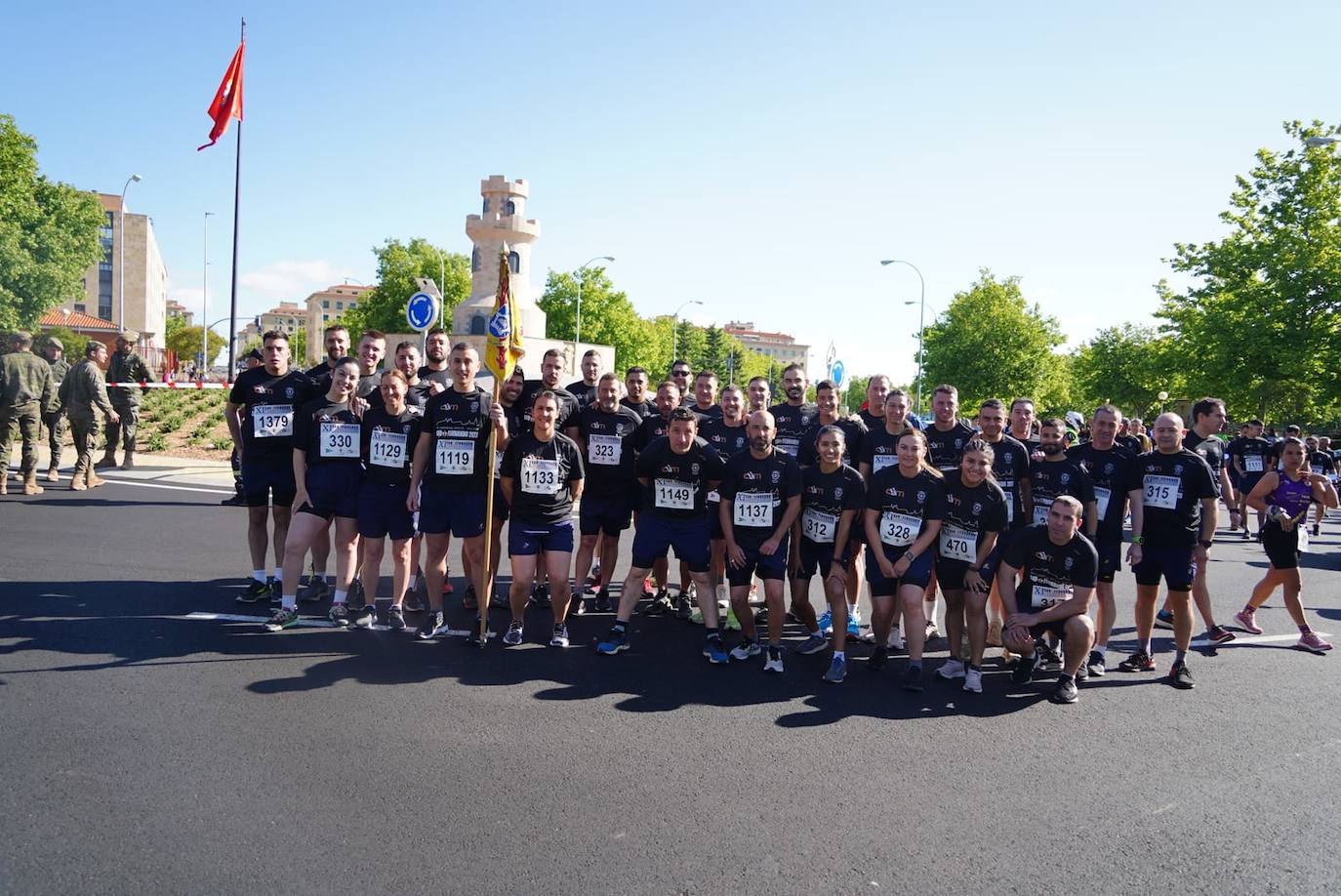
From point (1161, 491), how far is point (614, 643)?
4.44 metres

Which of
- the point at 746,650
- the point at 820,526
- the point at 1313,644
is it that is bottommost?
the point at 1313,644

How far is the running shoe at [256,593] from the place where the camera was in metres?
7.43

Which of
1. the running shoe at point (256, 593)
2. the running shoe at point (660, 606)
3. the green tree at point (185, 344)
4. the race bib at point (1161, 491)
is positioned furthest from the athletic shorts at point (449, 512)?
the green tree at point (185, 344)

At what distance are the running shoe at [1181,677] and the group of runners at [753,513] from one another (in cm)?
2

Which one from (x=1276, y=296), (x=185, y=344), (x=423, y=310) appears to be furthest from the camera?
(x=185, y=344)

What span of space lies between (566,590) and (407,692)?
5.05ft

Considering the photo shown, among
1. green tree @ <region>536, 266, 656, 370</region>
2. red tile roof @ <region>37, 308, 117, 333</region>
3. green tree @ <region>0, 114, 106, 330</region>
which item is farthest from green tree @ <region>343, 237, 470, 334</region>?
green tree @ <region>0, 114, 106, 330</region>

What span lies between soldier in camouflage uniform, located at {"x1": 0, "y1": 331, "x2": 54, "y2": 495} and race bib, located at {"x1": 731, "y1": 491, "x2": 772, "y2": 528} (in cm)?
1111

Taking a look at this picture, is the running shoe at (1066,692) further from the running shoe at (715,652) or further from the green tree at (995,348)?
the green tree at (995,348)

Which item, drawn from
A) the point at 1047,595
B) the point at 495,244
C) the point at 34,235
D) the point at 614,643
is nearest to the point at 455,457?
the point at 614,643

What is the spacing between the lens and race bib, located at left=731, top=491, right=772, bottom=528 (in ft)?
21.4

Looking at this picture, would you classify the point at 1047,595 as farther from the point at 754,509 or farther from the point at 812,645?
the point at 754,509

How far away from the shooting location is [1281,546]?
308 inches

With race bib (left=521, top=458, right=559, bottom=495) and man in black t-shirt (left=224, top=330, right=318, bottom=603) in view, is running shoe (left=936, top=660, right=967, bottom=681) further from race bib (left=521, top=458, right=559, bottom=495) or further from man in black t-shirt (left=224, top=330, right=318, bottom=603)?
man in black t-shirt (left=224, top=330, right=318, bottom=603)
